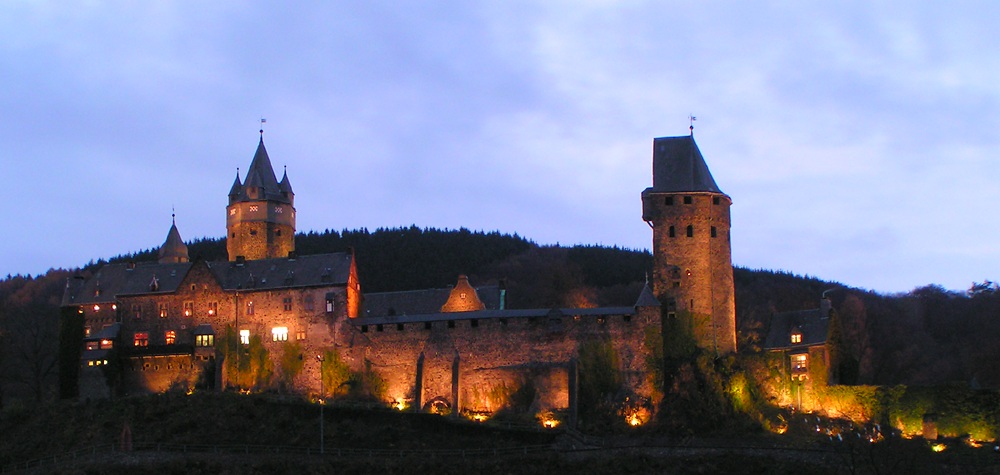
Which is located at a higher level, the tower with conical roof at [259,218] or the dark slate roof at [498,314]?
the tower with conical roof at [259,218]

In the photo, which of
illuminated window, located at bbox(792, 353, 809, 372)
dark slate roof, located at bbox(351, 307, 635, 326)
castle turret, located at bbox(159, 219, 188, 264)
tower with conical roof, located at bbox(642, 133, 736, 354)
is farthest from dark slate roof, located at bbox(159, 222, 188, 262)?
illuminated window, located at bbox(792, 353, 809, 372)

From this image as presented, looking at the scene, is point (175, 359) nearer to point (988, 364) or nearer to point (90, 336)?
point (90, 336)

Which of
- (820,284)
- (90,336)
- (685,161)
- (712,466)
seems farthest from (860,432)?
(820,284)

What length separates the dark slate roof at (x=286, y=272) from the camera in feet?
235

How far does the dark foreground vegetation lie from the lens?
56688 millimetres

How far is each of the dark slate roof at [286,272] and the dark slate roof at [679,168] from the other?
56.7 feet

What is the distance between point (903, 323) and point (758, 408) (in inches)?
1474

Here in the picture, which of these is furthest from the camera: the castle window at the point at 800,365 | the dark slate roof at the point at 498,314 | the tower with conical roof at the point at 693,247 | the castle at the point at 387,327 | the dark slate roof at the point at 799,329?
the dark slate roof at the point at 799,329

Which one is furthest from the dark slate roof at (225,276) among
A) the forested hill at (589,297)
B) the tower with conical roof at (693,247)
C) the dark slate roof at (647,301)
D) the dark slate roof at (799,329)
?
the dark slate roof at (799,329)

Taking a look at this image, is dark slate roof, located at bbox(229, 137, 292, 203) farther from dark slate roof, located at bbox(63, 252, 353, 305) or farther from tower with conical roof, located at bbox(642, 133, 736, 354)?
tower with conical roof, located at bbox(642, 133, 736, 354)

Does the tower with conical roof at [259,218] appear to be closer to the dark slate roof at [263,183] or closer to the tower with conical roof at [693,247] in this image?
the dark slate roof at [263,183]

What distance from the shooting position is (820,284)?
120 m

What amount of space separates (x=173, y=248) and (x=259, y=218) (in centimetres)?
783

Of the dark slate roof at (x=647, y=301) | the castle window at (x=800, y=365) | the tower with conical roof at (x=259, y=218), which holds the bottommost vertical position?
the castle window at (x=800, y=365)
